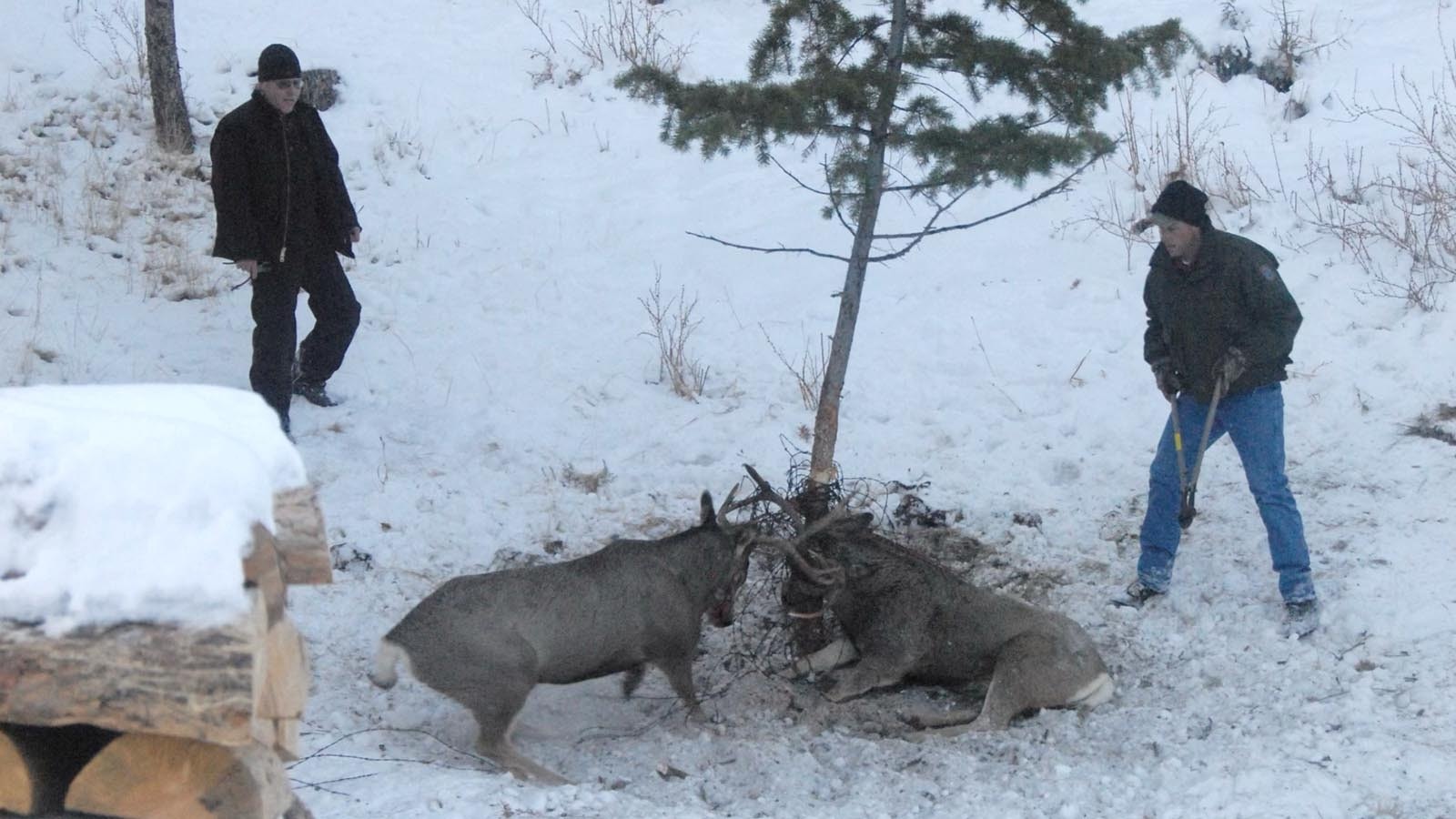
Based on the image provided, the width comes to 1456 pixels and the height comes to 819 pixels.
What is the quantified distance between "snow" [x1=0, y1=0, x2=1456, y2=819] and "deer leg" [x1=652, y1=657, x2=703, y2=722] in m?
0.14

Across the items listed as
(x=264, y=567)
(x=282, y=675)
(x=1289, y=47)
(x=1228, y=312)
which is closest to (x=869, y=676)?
(x=1228, y=312)

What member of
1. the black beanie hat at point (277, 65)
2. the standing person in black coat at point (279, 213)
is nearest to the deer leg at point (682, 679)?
the standing person in black coat at point (279, 213)

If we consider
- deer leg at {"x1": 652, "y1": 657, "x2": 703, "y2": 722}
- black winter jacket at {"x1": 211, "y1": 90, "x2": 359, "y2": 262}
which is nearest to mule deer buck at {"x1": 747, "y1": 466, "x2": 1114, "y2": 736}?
deer leg at {"x1": 652, "y1": 657, "x2": 703, "y2": 722}

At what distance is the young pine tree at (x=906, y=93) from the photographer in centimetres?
678

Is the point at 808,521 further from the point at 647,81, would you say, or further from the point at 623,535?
the point at 647,81

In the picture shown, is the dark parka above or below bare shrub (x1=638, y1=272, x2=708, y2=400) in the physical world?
above

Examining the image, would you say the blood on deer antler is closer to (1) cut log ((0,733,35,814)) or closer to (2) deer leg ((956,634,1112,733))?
(2) deer leg ((956,634,1112,733))

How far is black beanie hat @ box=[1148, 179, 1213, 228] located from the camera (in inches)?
273

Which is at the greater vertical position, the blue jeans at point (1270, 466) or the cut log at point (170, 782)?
the blue jeans at point (1270, 466)

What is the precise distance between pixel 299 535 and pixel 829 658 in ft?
13.7

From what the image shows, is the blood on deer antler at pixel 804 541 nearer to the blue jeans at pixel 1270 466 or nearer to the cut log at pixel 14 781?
the blue jeans at pixel 1270 466

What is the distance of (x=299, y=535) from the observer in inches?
142

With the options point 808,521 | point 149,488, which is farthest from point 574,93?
point 149,488

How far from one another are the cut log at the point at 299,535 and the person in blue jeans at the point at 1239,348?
4764 mm
